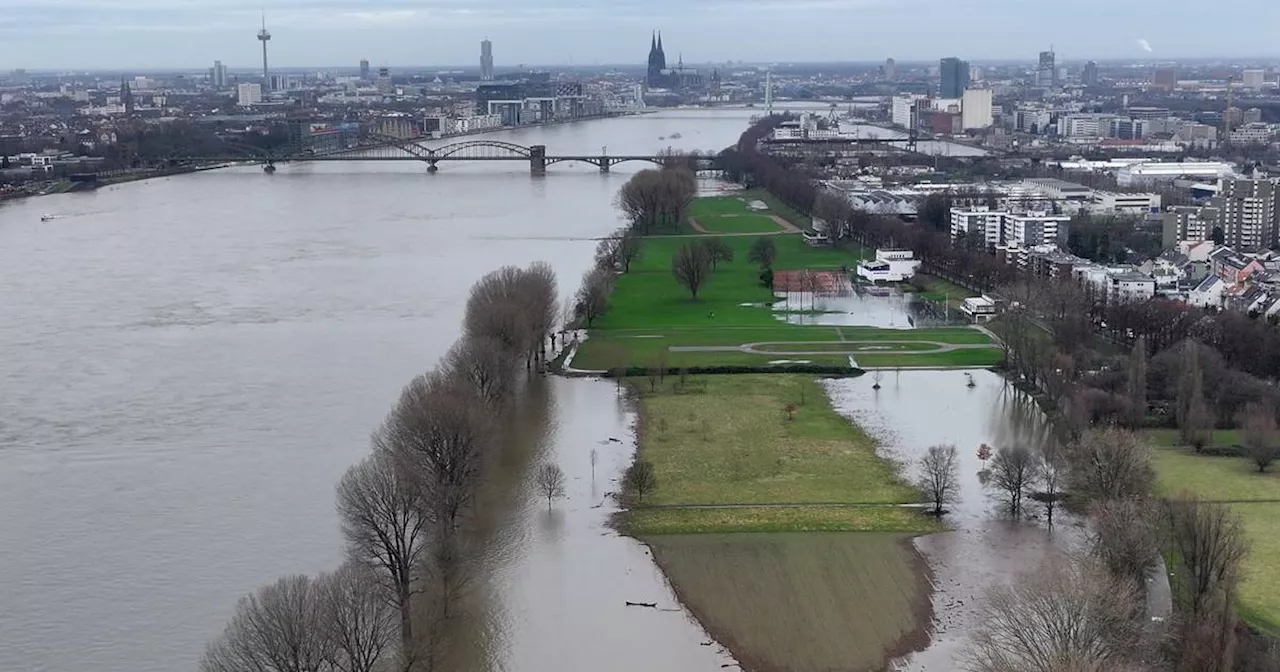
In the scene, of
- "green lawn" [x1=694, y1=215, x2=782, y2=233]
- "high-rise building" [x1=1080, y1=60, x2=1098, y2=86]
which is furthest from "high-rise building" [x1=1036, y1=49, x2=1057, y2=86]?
"green lawn" [x1=694, y1=215, x2=782, y2=233]

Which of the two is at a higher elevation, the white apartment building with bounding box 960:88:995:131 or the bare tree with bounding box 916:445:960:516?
the white apartment building with bounding box 960:88:995:131

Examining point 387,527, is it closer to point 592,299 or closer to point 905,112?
point 592,299

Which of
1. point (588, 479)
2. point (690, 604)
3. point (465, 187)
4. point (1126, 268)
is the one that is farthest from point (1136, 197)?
point (690, 604)

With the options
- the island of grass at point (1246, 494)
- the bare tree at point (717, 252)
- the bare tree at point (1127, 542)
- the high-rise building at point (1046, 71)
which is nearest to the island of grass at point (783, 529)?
the bare tree at point (1127, 542)

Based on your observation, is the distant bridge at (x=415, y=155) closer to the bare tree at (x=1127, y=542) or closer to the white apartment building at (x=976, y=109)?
the white apartment building at (x=976, y=109)

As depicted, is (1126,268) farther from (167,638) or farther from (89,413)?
(167,638)

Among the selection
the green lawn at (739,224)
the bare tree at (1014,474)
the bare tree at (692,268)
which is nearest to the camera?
the bare tree at (1014,474)

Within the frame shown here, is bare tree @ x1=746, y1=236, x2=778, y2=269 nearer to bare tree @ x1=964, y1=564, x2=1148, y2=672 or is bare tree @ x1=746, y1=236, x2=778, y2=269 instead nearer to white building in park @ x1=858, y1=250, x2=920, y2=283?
white building in park @ x1=858, y1=250, x2=920, y2=283
